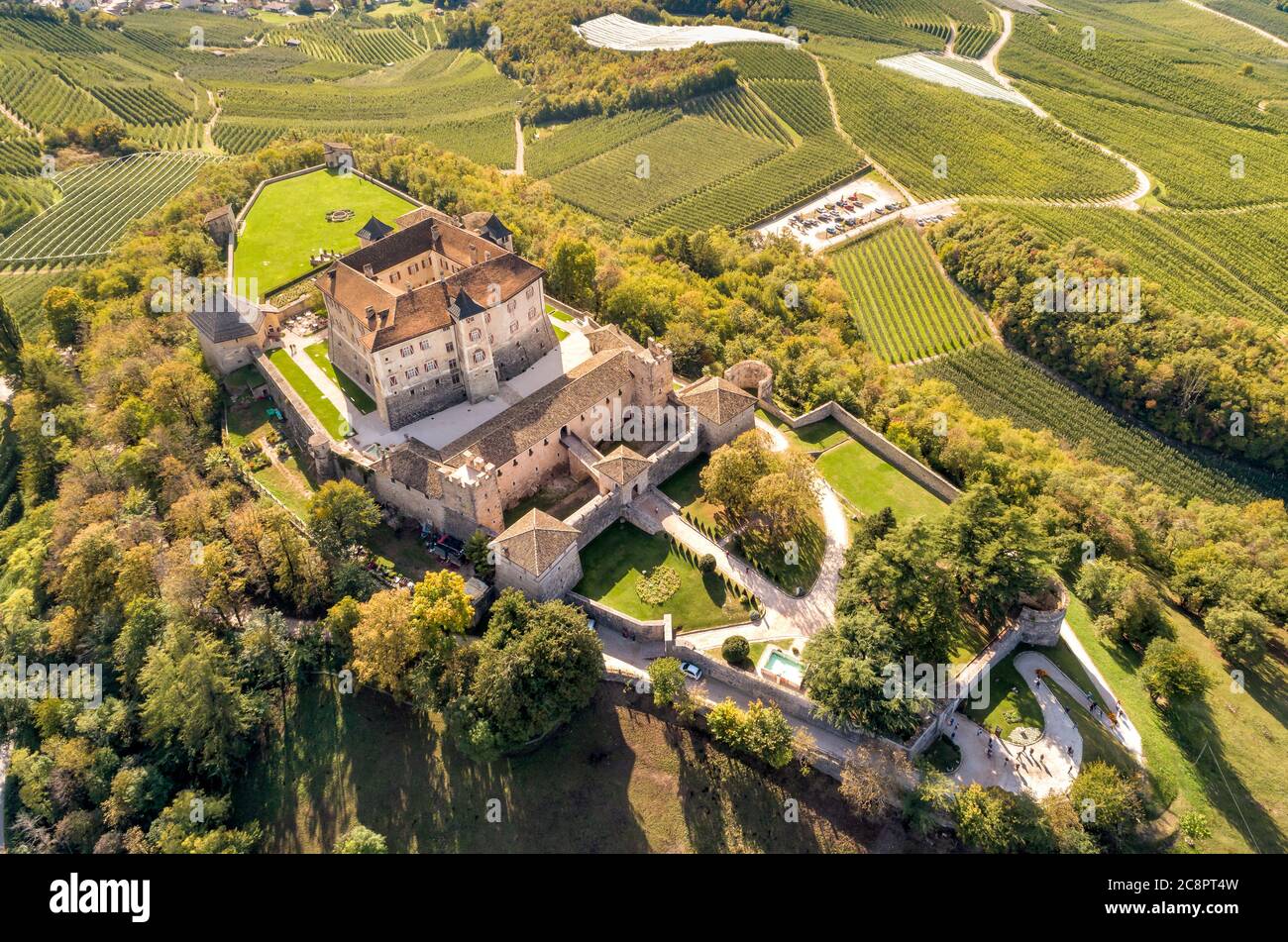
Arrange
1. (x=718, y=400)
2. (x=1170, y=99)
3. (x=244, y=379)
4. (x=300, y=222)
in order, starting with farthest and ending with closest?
(x=1170, y=99) → (x=300, y=222) → (x=244, y=379) → (x=718, y=400)

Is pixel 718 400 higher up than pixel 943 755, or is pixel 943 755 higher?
pixel 718 400

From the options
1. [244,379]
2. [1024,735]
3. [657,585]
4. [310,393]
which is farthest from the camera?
[244,379]

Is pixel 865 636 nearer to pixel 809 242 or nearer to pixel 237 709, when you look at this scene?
pixel 237 709

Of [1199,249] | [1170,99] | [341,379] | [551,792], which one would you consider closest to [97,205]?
[341,379]

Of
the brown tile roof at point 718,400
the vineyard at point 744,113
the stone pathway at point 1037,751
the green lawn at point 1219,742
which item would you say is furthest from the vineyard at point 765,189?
the stone pathway at point 1037,751

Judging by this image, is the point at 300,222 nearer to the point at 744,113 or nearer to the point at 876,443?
the point at 876,443

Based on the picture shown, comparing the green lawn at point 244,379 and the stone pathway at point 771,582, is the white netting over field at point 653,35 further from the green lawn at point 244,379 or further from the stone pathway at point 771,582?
the stone pathway at point 771,582
